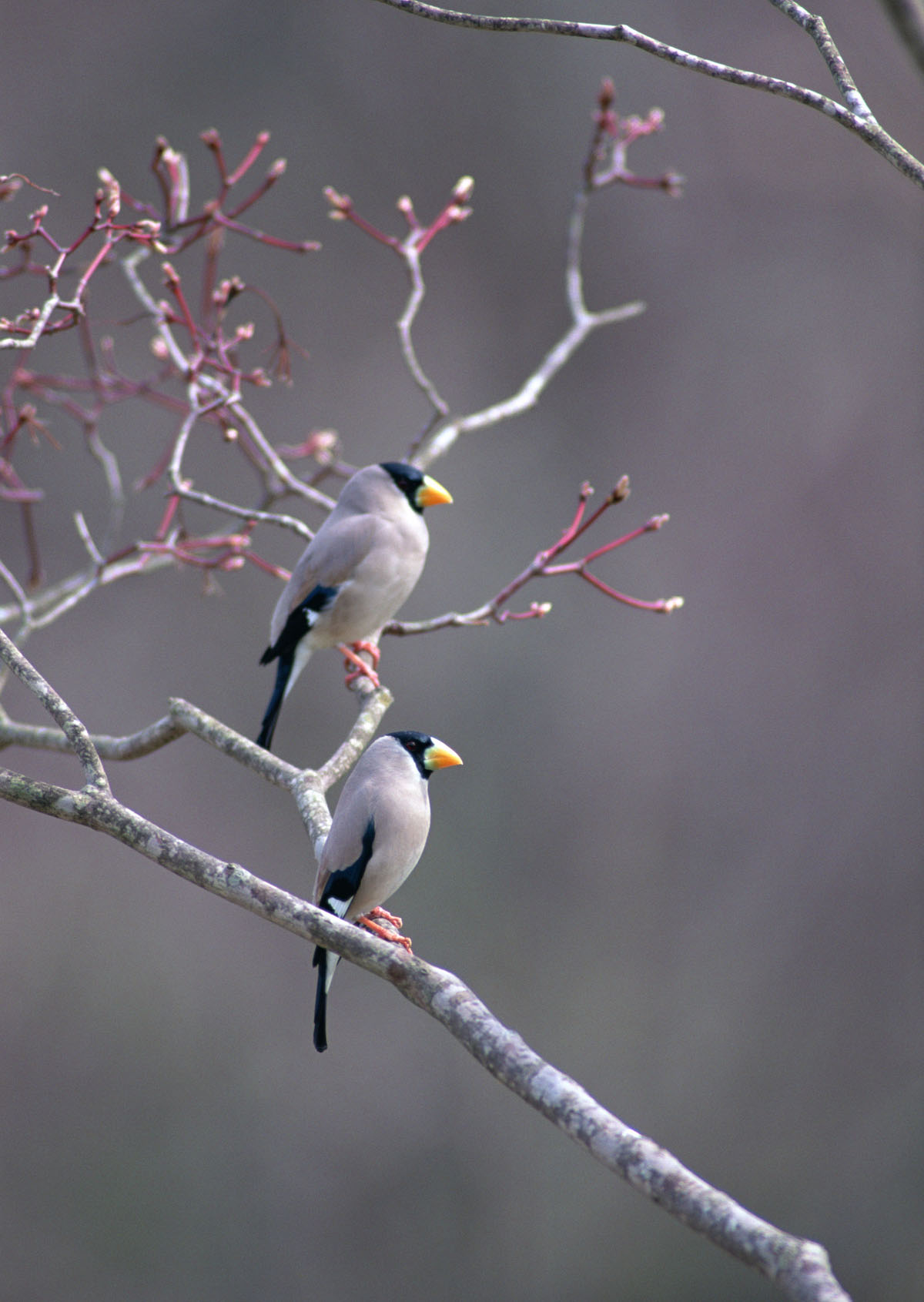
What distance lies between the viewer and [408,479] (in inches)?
82.0

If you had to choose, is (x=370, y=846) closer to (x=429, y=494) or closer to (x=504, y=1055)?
(x=504, y=1055)

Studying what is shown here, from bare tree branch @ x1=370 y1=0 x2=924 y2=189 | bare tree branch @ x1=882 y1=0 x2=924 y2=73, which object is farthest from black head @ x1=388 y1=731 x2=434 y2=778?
bare tree branch @ x1=882 y1=0 x2=924 y2=73

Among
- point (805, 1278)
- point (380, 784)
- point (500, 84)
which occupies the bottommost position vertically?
point (805, 1278)

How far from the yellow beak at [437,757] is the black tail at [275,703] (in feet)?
0.87

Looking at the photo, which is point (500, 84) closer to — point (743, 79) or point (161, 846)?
point (743, 79)

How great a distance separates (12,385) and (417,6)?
1086 mm

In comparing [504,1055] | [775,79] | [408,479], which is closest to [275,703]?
[408,479]

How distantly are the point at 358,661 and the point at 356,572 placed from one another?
16cm

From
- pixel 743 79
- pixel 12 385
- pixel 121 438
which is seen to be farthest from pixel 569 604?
pixel 743 79

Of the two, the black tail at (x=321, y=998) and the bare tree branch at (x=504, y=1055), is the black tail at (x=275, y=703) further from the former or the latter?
the bare tree branch at (x=504, y=1055)

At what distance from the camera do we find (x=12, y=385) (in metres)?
1.91

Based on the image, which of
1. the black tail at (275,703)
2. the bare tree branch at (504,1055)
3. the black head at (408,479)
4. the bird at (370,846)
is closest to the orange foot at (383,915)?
the bird at (370,846)

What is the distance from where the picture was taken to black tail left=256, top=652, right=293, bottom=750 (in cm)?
194

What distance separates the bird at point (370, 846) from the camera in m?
1.54
